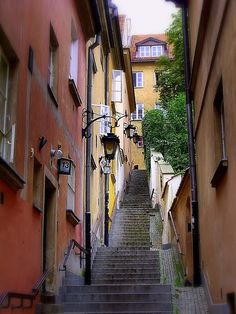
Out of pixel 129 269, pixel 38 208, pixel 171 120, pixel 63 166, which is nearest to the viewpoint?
pixel 38 208

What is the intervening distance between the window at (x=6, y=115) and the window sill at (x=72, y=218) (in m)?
4.56

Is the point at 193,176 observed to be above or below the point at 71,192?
above

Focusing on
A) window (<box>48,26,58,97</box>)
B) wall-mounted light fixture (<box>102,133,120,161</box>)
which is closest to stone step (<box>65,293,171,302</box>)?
window (<box>48,26,58,97</box>)

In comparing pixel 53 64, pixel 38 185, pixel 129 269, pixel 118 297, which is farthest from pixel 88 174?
pixel 38 185

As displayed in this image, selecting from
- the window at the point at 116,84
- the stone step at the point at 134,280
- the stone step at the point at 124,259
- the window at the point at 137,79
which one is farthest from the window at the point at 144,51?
the stone step at the point at 134,280

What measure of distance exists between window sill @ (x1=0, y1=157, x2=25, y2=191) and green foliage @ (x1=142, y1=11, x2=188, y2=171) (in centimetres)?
1762

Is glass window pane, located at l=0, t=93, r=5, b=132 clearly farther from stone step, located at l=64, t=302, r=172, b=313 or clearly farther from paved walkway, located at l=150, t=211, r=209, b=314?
paved walkway, located at l=150, t=211, r=209, b=314

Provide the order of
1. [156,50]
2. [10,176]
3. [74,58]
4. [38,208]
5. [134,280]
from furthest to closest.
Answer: [156,50] < [74,58] < [134,280] < [38,208] < [10,176]

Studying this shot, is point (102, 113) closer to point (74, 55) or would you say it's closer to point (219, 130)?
point (74, 55)

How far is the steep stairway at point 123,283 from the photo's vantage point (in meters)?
10.2

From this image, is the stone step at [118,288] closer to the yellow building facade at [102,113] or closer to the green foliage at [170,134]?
the yellow building facade at [102,113]

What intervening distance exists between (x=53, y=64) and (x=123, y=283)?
503cm

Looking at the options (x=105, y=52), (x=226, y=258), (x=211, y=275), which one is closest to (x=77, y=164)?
(x=211, y=275)

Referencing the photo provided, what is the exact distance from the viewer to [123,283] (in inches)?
489
